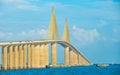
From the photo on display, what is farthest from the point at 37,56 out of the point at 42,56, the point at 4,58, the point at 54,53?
the point at 4,58

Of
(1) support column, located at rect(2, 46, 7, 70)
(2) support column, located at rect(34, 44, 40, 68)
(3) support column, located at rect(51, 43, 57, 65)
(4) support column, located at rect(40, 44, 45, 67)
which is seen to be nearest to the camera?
(1) support column, located at rect(2, 46, 7, 70)

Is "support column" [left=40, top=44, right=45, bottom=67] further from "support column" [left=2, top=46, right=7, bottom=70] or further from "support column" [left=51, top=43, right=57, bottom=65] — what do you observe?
"support column" [left=2, top=46, right=7, bottom=70]

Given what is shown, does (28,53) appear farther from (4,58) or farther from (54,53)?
(4,58)

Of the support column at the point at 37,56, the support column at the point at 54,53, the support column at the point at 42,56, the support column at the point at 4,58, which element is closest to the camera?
the support column at the point at 4,58

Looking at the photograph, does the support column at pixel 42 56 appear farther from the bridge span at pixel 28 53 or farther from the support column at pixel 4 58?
the support column at pixel 4 58

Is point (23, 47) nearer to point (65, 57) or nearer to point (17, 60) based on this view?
point (17, 60)

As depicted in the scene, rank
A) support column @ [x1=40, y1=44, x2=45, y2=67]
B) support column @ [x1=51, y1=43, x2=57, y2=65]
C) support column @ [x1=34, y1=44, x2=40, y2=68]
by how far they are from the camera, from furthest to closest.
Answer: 1. support column @ [x1=40, y1=44, x2=45, y2=67]
2. support column @ [x1=51, y1=43, x2=57, y2=65]
3. support column @ [x1=34, y1=44, x2=40, y2=68]

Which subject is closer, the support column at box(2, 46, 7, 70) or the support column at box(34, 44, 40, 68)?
the support column at box(2, 46, 7, 70)

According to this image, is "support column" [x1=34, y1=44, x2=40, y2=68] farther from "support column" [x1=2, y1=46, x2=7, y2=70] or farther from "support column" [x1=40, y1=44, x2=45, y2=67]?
"support column" [x1=2, y1=46, x2=7, y2=70]

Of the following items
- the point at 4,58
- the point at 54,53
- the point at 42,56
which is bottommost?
the point at 4,58

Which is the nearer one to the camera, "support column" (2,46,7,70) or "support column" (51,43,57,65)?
"support column" (2,46,7,70)

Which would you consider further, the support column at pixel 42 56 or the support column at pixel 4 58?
the support column at pixel 42 56
